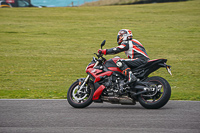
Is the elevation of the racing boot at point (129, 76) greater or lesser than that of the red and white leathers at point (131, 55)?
lesser

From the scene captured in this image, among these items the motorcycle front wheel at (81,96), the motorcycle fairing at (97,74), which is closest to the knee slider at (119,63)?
the motorcycle fairing at (97,74)

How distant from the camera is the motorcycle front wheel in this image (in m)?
7.97

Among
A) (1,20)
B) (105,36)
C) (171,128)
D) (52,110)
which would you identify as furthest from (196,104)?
(1,20)

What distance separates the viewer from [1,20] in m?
28.2

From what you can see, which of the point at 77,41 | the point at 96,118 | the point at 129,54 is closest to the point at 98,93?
the point at 129,54

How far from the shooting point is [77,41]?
70.9 feet

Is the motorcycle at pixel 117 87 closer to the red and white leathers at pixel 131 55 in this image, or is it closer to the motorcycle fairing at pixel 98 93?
the motorcycle fairing at pixel 98 93

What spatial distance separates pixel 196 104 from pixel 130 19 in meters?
20.7

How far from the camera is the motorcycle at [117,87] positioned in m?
7.62

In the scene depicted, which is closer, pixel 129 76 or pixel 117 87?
pixel 129 76

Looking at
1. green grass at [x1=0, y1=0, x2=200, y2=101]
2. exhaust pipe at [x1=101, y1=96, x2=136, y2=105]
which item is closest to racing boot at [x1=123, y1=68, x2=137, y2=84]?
exhaust pipe at [x1=101, y1=96, x2=136, y2=105]

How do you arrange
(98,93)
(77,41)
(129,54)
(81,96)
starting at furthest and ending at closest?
(77,41) → (129,54) → (81,96) → (98,93)

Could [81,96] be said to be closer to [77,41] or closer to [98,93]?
[98,93]

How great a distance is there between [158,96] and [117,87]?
984mm
